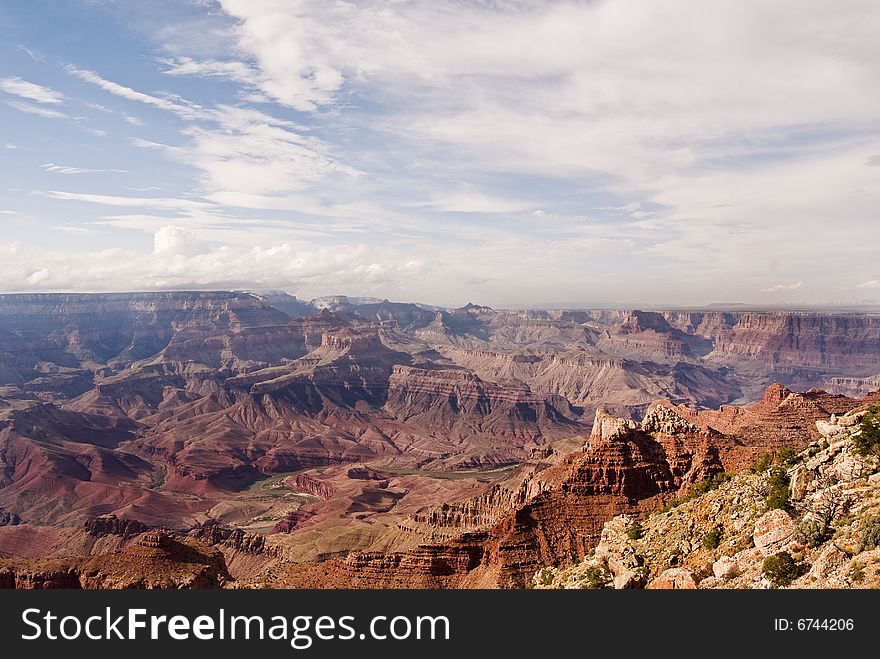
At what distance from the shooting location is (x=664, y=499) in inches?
3472

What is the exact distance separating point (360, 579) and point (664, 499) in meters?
44.6

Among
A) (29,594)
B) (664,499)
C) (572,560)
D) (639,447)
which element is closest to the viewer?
(29,594)

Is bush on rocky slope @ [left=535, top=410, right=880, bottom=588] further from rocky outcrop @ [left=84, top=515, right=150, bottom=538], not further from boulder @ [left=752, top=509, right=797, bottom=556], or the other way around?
rocky outcrop @ [left=84, top=515, right=150, bottom=538]

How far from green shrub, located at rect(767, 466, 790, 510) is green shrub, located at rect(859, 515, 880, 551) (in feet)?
25.9

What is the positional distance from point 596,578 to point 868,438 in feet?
70.3

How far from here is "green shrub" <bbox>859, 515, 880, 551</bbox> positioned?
29.8m

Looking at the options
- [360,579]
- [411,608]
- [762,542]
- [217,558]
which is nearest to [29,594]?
[411,608]

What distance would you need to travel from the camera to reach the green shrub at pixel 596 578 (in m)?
46.7

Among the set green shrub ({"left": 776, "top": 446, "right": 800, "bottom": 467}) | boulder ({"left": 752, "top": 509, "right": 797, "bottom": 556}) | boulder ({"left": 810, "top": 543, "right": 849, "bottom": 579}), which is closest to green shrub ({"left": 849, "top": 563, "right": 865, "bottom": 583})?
boulder ({"left": 810, "top": 543, "right": 849, "bottom": 579})

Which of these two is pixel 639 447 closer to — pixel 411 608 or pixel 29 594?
pixel 411 608

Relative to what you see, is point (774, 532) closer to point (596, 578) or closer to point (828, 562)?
point (828, 562)

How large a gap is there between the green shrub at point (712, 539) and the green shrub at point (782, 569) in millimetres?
8800

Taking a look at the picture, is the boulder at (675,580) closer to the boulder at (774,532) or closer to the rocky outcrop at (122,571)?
the boulder at (774,532)

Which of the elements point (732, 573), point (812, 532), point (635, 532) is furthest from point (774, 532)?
point (635, 532)
